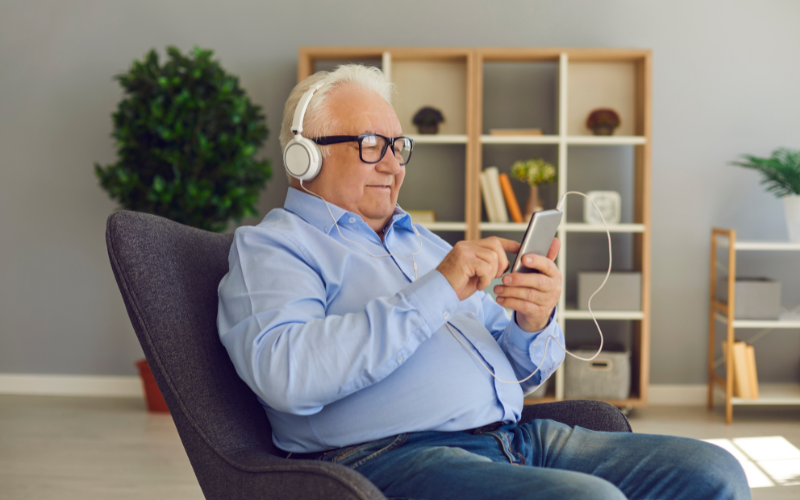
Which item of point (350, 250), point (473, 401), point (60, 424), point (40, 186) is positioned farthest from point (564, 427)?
point (40, 186)

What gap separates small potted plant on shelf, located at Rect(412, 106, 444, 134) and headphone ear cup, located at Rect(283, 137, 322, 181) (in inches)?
67.8

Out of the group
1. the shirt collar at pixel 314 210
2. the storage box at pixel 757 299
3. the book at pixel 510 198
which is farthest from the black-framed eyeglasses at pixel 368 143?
the storage box at pixel 757 299

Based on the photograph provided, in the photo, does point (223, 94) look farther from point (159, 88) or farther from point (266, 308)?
point (266, 308)

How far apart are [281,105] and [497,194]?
3.96ft

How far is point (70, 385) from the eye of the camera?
3184 mm

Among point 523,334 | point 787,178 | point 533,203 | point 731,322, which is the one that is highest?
point 787,178

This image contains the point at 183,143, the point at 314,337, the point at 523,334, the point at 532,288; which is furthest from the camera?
the point at 183,143

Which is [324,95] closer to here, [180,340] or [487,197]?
[180,340]

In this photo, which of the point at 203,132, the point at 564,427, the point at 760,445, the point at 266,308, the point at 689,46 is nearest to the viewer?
the point at 266,308

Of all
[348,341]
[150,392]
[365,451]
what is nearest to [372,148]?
[348,341]

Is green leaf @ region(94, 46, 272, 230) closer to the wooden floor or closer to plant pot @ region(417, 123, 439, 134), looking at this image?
plant pot @ region(417, 123, 439, 134)

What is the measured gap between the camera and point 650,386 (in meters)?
3.10

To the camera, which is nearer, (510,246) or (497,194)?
(510,246)

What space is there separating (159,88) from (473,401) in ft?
7.15
